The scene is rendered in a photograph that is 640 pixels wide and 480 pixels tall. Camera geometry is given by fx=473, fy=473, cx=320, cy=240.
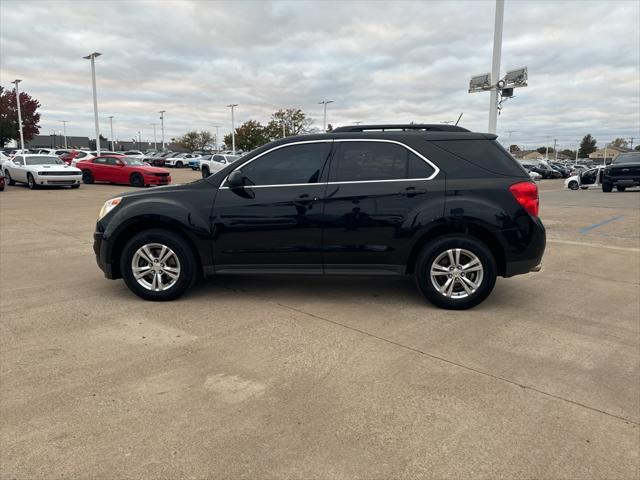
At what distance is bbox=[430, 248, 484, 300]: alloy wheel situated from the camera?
464 cm

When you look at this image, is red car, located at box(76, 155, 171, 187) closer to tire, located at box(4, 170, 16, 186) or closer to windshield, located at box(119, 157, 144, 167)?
windshield, located at box(119, 157, 144, 167)

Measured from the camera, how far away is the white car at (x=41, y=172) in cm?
2028

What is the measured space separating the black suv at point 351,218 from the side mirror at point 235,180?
1cm

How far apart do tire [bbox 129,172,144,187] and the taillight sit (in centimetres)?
2023

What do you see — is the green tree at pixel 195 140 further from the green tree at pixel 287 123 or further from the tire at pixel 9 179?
the tire at pixel 9 179

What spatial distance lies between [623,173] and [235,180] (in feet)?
70.5

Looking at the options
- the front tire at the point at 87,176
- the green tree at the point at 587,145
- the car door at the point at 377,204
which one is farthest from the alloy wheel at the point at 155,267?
the green tree at the point at 587,145

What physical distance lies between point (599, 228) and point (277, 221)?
8.81m

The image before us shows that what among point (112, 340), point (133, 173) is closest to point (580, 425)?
point (112, 340)

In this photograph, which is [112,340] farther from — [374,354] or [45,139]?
[45,139]

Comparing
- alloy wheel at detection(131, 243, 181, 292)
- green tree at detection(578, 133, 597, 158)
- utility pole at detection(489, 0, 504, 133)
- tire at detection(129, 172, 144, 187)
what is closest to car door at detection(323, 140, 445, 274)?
alloy wheel at detection(131, 243, 181, 292)

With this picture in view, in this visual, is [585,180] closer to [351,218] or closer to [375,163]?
[375,163]

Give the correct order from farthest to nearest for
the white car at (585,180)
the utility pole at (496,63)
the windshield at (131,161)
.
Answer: the white car at (585,180) → the windshield at (131,161) → the utility pole at (496,63)

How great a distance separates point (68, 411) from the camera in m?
2.82
